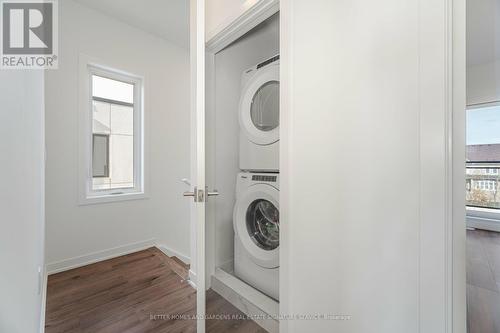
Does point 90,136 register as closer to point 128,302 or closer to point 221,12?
point 128,302

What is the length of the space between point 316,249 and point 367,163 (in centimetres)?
49

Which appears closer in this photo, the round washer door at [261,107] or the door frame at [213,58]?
the door frame at [213,58]

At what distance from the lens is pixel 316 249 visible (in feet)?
3.66

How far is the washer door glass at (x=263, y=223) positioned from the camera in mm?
1641

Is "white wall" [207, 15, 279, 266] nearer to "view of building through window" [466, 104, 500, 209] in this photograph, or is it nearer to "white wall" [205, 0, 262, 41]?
"white wall" [205, 0, 262, 41]

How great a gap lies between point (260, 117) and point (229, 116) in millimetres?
266

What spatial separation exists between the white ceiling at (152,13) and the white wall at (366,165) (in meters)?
1.90

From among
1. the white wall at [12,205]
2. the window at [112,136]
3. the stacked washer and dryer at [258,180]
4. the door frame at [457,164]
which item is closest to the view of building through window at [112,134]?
the window at [112,136]

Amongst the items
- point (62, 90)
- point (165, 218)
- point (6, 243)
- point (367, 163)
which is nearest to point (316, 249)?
point (367, 163)

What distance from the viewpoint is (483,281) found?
0.79m

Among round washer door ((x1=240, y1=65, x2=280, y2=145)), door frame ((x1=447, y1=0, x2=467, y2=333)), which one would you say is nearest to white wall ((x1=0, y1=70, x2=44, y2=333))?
round washer door ((x1=240, y1=65, x2=280, y2=145))

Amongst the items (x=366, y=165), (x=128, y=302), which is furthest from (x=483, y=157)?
(x=128, y=302)
